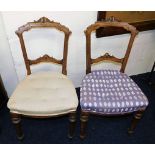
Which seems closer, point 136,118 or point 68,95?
point 68,95

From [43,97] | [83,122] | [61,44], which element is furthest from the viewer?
[61,44]

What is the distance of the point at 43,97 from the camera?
138 cm

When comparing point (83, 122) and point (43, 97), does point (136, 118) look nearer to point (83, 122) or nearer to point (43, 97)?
point (83, 122)

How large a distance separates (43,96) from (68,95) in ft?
0.56

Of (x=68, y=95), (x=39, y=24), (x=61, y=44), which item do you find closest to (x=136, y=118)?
(x=68, y=95)

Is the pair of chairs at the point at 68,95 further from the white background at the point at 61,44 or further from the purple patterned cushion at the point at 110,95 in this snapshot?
the white background at the point at 61,44

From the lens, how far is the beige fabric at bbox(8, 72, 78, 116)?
132 centimetres

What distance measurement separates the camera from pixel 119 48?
6.37ft

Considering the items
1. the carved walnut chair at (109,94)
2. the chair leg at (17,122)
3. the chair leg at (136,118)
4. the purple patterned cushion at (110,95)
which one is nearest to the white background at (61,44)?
the carved walnut chair at (109,94)

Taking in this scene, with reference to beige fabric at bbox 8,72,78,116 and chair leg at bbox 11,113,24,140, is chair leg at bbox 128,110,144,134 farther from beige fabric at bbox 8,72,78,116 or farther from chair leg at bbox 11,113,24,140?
chair leg at bbox 11,113,24,140

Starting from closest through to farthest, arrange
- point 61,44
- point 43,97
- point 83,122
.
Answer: point 43,97, point 83,122, point 61,44

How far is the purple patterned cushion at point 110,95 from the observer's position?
137cm

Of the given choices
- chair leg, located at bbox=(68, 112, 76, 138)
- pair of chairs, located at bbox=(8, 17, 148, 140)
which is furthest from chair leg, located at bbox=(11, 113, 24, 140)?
chair leg, located at bbox=(68, 112, 76, 138)

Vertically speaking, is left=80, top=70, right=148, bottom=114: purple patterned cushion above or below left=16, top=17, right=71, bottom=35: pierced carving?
below
